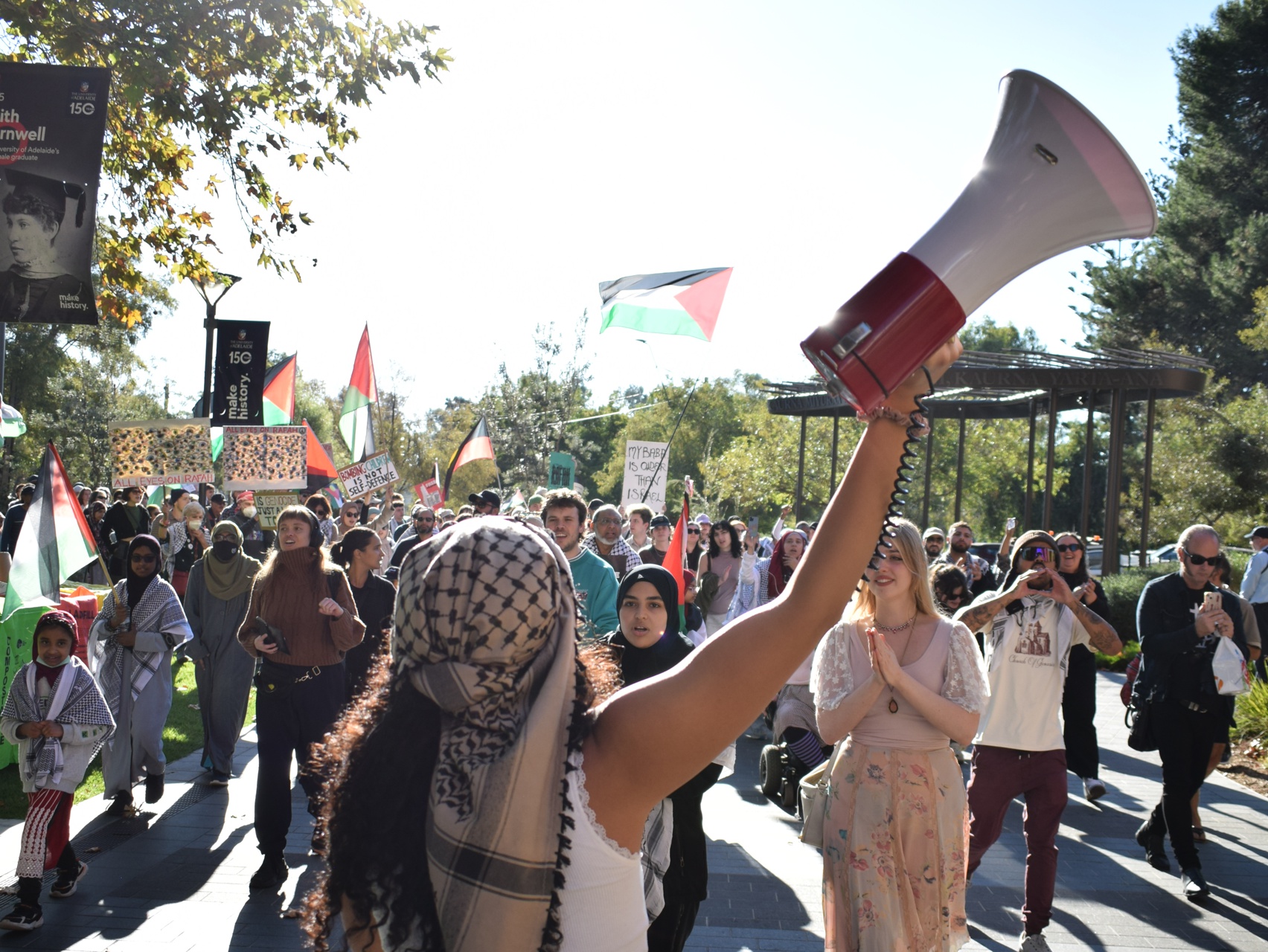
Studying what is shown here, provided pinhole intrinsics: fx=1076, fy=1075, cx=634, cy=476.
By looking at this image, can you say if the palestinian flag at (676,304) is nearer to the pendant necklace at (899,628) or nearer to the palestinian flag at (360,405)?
the palestinian flag at (360,405)

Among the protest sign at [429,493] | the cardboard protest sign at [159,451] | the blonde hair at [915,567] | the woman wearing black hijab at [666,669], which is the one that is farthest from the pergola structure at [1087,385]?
the blonde hair at [915,567]

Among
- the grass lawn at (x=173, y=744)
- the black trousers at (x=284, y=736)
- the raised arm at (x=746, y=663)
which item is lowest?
the grass lawn at (x=173, y=744)

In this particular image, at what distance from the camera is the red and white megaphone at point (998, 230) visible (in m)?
1.45

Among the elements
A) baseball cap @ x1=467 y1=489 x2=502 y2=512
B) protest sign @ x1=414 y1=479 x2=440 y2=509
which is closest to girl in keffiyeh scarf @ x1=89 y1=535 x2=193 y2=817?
baseball cap @ x1=467 y1=489 x2=502 y2=512

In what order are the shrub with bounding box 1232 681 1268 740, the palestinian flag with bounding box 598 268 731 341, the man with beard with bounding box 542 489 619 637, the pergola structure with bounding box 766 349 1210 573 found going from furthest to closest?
the pergola structure with bounding box 766 349 1210 573 → the palestinian flag with bounding box 598 268 731 341 → the shrub with bounding box 1232 681 1268 740 → the man with beard with bounding box 542 489 619 637

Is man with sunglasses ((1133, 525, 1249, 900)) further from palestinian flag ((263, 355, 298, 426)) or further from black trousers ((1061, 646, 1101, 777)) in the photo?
palestinian flag ((263, 355, 298, 426))

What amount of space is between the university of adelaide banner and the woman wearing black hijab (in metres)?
11.2

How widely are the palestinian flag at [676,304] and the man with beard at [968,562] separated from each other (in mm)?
4160

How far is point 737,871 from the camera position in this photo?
22.3ft

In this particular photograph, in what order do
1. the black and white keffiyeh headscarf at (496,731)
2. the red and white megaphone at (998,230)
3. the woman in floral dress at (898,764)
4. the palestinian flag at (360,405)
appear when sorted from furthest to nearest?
1. the palestinian flag at (360,405)
2. the woman in floral dress at (898,764)
3. the black and white keffiyeh headscarf at (496,731)
4. the red and white megaphone at (998,230)

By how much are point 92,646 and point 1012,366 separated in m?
15.3

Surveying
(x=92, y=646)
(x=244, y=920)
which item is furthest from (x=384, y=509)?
(x=244, y=920)

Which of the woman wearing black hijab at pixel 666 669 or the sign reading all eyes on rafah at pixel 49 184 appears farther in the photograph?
the sign reading all eyes on rafah at pixel 49 184

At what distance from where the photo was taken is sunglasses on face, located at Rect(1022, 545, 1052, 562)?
6004 millimetres
